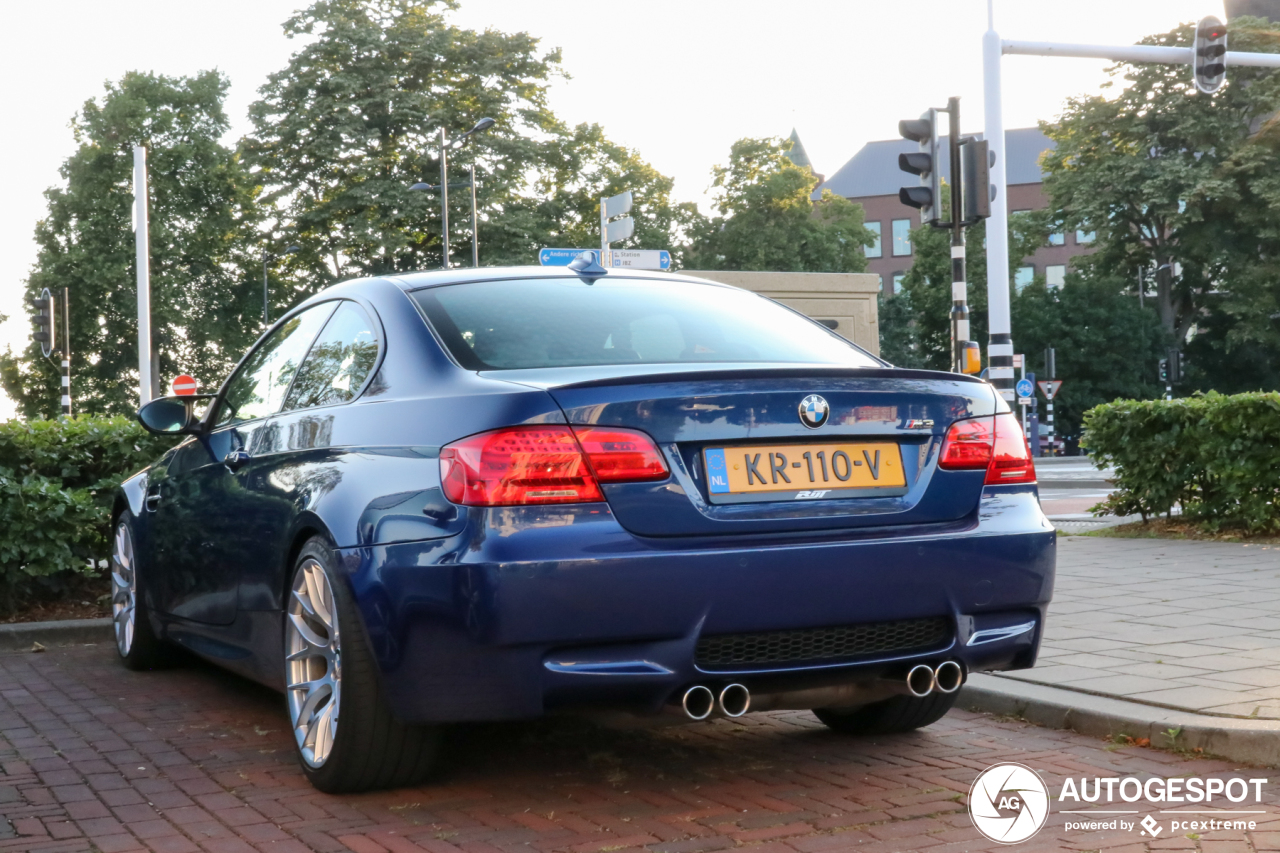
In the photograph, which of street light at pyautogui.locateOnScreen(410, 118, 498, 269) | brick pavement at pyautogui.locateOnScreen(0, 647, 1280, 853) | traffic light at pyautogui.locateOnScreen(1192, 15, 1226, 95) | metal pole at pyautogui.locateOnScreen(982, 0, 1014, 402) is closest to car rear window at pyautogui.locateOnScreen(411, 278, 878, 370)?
brick pavement at pyautogui.locateOnScreen(0, 647, 1280, 853)

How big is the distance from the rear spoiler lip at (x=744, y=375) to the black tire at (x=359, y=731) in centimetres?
76

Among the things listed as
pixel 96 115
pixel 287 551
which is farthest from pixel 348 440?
pixel 96 115

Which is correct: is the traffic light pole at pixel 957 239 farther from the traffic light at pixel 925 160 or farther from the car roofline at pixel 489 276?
the car roofline at pixel 489 276

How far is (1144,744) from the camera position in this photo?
484 centimetres

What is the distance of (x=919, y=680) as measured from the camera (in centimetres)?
401

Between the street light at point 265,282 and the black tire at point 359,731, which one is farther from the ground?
the street light at point 265,282

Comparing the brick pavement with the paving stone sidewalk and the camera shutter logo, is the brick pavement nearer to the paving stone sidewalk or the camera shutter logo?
the camera shutter logo

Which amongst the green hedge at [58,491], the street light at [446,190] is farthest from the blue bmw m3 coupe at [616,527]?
the street light at [446,190]

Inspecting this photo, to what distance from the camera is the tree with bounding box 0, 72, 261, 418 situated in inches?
2002

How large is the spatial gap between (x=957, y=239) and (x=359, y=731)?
941 cm

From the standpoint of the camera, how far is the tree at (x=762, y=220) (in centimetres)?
6078

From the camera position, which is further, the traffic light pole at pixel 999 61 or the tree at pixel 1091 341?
the tree at pixel 1091 341

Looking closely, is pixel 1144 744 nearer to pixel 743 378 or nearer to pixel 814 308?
pixel 743 378

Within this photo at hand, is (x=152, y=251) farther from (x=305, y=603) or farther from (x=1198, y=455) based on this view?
(x=305, y=603)
